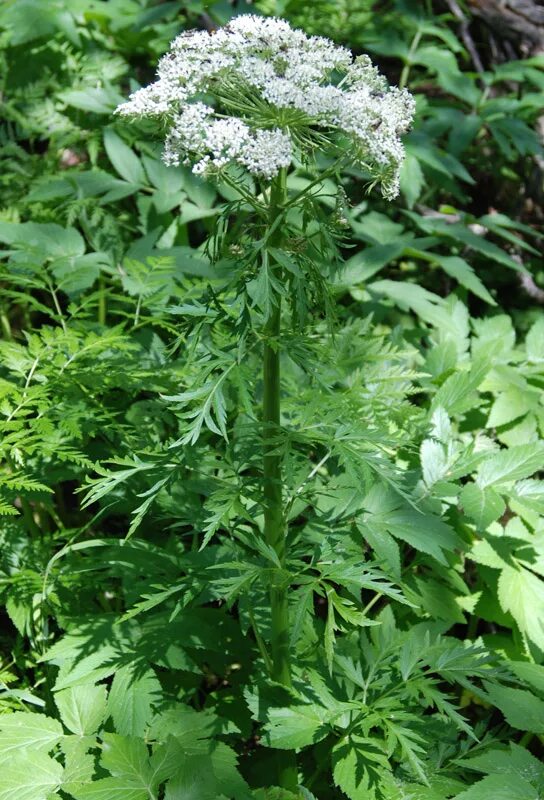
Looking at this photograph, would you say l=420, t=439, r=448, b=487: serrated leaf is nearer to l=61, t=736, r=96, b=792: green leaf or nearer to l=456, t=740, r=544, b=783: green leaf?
l=456, t=740, r=544, b=783: green leaf

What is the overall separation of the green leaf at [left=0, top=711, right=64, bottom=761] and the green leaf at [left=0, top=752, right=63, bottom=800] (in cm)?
3

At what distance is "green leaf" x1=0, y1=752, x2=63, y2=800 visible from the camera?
1.60m

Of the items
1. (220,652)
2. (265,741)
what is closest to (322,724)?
(265,741)

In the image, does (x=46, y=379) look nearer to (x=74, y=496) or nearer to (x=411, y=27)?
(x=74, y=496)

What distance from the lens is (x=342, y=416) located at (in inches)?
68.0

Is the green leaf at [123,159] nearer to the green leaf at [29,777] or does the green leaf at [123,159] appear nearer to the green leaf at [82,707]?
the green leaf at [82,707]

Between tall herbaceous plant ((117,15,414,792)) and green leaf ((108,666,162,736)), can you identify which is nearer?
tall herbaceous plant ((117,15,414,792))

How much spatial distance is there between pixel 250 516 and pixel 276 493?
8cm

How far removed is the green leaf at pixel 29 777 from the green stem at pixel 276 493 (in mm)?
510

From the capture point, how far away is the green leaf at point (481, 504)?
2.09 meters

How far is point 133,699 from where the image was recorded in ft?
5.69

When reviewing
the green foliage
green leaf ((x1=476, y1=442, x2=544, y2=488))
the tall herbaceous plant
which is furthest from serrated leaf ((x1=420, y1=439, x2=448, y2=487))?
the tall herbaceous plant

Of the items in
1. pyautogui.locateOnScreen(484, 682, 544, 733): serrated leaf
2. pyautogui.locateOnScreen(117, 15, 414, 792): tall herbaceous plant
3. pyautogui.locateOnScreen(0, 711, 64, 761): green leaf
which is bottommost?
pyautogui.locateOnScreen(0, 711, 64, 761): green leaf

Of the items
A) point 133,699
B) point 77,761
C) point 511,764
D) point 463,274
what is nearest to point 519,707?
point 511,764
